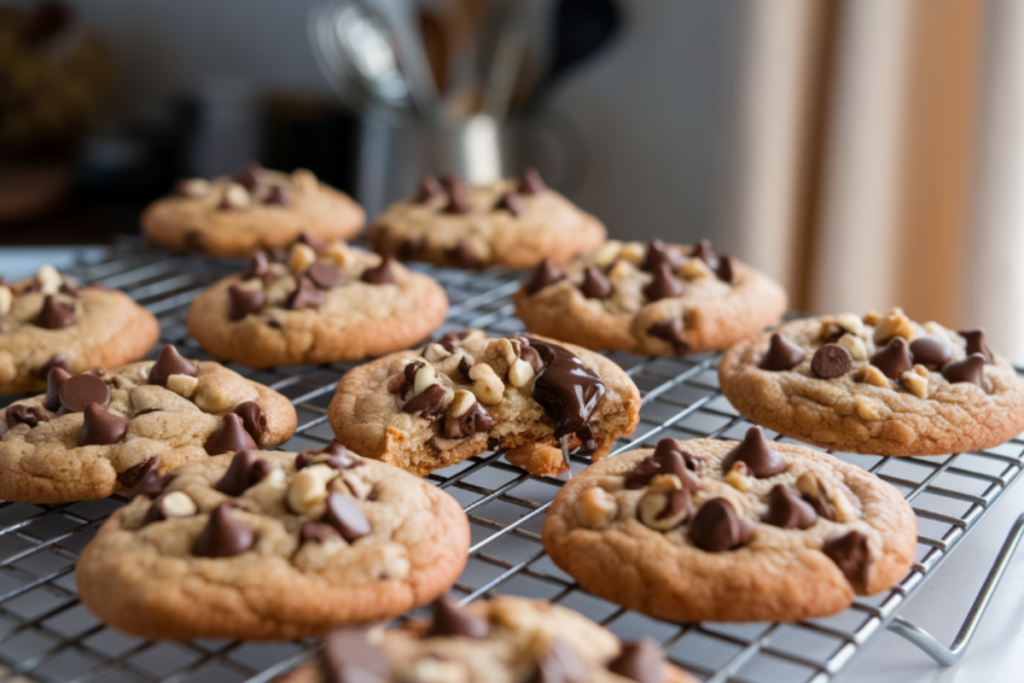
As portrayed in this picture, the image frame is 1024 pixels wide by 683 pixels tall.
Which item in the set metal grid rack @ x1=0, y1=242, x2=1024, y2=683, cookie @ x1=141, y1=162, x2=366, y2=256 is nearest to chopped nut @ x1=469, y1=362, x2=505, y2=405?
metal grid rack @ x1=0, y1=242, x2=1024, y2=683

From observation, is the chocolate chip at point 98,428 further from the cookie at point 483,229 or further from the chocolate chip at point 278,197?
the chocolate chip at point 278,197

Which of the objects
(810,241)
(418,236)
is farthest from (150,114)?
(810,241)

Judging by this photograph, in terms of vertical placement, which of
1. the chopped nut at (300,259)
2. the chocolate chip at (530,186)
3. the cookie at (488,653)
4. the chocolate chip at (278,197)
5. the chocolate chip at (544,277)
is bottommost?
the cookie at (488,653)

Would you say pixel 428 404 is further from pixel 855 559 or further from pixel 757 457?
pixel 855 559

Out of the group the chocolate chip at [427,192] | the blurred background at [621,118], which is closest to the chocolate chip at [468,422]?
the chocolate chip at [427,192]

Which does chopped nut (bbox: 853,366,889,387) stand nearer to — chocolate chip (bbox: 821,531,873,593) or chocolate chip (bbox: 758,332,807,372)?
chocolate chip (bbox: 758,332,807,372)

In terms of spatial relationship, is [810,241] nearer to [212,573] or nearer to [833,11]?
[833,11]
